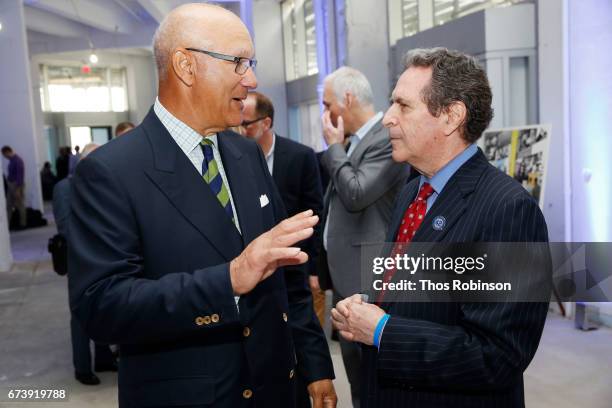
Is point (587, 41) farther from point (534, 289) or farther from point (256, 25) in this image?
point (256, 25)

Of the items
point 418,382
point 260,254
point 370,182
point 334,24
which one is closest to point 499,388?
point 418,382

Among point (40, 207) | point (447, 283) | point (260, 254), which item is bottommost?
point (40, 207)

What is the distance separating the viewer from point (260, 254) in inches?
47.4

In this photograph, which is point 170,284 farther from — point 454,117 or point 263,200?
point 454,117

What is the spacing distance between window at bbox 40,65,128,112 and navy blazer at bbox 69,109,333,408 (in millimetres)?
23598

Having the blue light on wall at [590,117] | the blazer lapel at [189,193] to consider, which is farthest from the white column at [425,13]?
the blazer lapel at [189,193]

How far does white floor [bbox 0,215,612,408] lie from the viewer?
353cm

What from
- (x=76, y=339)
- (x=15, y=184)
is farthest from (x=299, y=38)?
(x=76, y=339)

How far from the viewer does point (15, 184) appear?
12266mm

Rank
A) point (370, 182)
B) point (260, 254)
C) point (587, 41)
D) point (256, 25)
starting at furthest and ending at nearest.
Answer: point (256, 25) → point (587, 41) → point (370, 182) → point (260, 254)

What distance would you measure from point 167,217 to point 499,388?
2.88ft

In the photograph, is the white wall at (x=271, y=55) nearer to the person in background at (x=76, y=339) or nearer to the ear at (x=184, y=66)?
the person in background at (x=76, y=339)

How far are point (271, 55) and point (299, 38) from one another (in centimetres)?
120

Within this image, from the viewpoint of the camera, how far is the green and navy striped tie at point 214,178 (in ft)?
4.95
